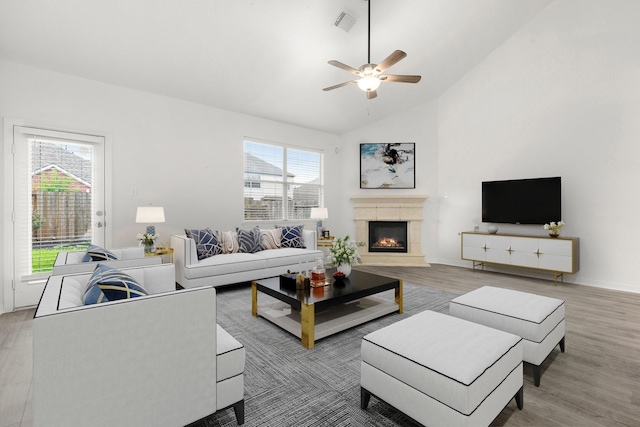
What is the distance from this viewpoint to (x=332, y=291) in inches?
113

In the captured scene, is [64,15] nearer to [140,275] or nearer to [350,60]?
[140,275]

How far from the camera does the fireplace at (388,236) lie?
645 centimetres

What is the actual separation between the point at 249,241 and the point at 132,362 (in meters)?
3.64

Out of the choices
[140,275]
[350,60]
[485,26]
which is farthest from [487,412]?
[485,26]

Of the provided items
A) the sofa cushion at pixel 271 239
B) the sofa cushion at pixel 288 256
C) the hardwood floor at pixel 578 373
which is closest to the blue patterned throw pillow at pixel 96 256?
the hardwood floor at pixel 578 373

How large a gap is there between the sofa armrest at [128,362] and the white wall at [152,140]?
353cm

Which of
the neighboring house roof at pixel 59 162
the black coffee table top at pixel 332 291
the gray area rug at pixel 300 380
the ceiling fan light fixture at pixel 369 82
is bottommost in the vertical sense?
the gray area rug at pixel 300 380

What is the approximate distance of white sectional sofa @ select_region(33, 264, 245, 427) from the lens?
44.0 inches

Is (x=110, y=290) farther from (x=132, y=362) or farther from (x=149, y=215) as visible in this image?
(x=149, y=215)

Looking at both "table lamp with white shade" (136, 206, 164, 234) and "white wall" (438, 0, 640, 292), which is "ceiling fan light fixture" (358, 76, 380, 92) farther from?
"white wall" (438, 0, 640, 292)

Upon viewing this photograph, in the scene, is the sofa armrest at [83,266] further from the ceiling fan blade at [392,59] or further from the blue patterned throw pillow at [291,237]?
the ceiling fan blade at [392,59]

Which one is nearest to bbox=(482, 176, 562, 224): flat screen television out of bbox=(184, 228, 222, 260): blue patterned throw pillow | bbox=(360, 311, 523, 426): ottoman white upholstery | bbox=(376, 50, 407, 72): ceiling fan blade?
bbox=(376, 50, 407, 72): ceiling fan blade

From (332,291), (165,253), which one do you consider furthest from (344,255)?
(165,253)

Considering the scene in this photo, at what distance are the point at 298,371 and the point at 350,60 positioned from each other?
4.33 metres
